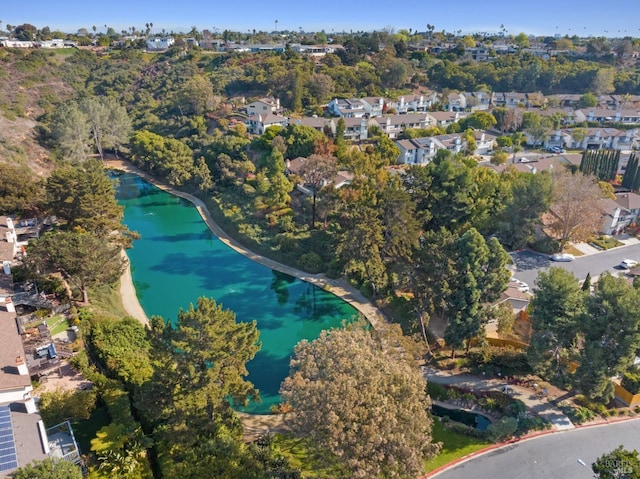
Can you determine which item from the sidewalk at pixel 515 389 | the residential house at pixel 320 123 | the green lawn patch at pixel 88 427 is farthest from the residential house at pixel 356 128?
the green lawn patch at pixel 88 427

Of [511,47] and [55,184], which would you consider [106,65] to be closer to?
[55,184]

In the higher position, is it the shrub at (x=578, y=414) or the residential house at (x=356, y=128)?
the residential house at (x=356, y=128)

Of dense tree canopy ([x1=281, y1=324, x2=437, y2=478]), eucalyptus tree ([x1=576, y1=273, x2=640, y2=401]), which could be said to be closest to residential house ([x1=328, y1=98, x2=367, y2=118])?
eucalyptus tree ([x1=576, y1=273, x2=640, y2=401])

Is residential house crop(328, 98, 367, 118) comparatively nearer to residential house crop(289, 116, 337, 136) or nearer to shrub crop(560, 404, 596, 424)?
residential house crop(289, 116, 337, 136)

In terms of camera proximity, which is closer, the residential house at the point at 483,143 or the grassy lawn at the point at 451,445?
the grassy lawn at the point at 451,445

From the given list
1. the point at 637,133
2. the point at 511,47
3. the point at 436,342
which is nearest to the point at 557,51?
the point at 511,47

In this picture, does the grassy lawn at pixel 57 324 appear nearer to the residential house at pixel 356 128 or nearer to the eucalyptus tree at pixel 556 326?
the eucalyptus tree at pixel 556 326
